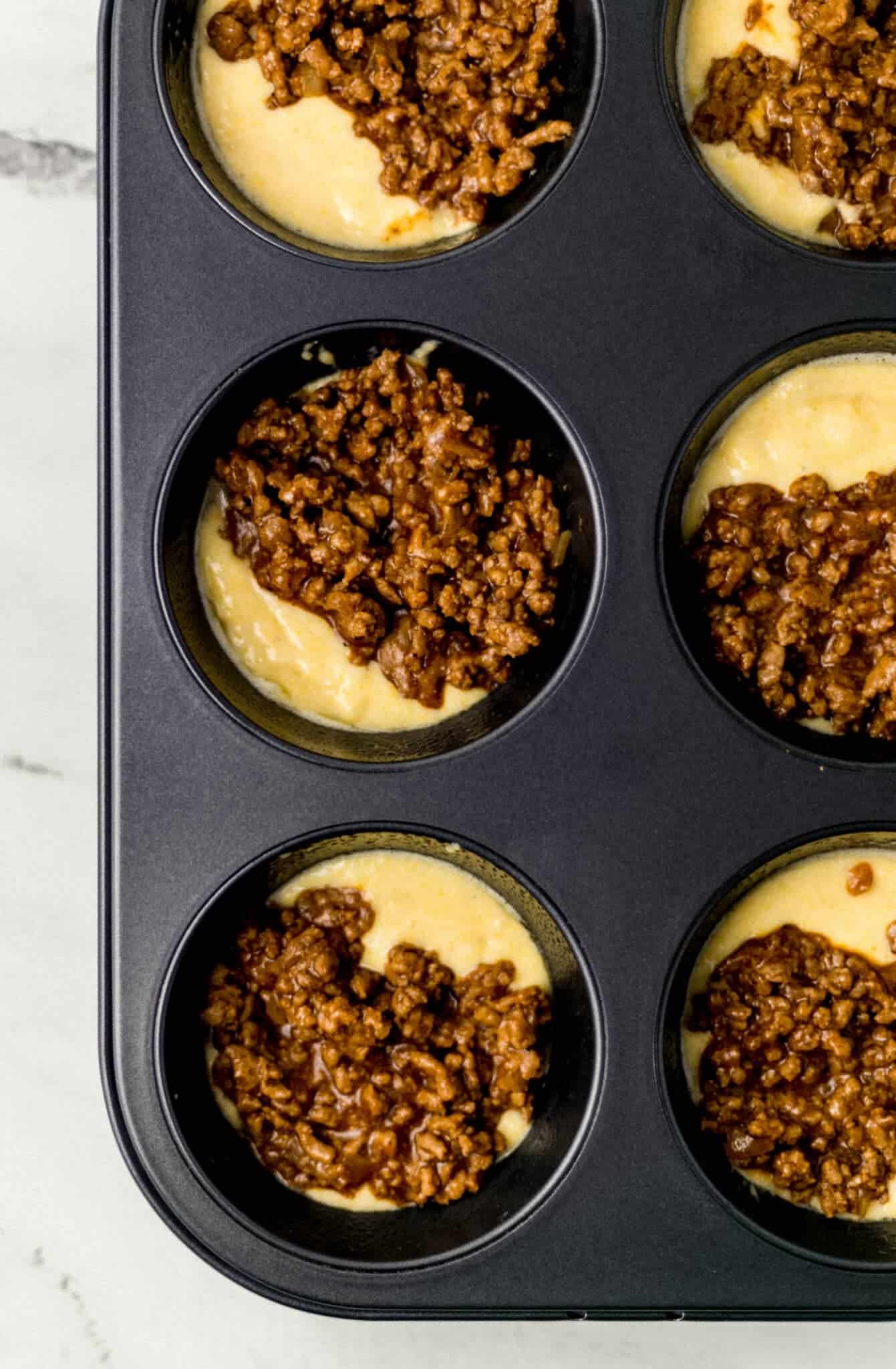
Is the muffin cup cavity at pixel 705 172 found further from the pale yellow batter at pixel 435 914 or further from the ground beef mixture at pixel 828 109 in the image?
the pale yellow batter at pixel 435 914

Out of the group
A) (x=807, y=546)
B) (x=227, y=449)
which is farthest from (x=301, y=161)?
(x=807, y=546)

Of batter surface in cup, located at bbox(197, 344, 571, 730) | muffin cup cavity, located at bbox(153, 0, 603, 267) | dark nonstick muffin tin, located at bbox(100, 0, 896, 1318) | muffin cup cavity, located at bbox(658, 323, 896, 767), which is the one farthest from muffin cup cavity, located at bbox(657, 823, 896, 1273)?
muffin cup cavity, located at bbox(153, 0, 603, 267)

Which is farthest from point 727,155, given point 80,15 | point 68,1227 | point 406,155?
point 68,1227

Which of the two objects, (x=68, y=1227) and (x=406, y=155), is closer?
(x=406, y=155)

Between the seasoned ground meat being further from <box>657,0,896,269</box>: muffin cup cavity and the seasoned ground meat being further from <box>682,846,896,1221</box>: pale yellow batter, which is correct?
<box>657,0,896,269</box>: muffin cup cavity

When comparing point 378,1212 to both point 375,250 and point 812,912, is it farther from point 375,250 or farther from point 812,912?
point 375,250

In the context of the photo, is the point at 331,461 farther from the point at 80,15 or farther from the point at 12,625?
the point at 80,15

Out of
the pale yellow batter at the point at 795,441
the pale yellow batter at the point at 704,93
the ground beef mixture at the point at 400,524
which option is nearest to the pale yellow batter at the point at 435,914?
the ground beef mixture at the point at 400,524
